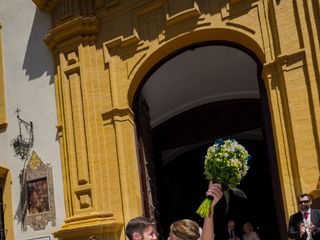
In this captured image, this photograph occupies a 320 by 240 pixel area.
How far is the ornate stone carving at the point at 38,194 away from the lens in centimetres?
1141

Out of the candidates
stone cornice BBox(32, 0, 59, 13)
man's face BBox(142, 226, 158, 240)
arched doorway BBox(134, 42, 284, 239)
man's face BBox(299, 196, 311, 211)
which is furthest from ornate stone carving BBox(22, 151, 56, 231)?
man's face BBox(142, 226, 158, 240)

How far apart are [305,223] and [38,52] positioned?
7.33m

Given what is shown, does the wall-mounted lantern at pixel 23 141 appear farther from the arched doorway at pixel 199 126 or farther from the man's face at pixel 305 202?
the man's face at pixel 305 202

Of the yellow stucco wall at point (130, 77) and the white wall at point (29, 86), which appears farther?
the white wall at point (29, 86)

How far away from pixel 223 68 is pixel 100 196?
15.1ft

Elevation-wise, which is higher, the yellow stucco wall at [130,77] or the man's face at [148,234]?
the yellow stucco wall at [130,77]

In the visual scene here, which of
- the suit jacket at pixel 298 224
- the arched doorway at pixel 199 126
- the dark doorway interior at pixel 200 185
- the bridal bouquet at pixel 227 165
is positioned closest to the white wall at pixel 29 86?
the arched doorway at pixel 199 126

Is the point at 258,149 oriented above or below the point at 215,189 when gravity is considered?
above

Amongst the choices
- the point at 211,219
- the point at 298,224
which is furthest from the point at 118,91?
the point at 211,219

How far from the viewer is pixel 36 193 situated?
1166 cm

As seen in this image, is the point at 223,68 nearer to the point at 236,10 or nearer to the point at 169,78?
the point at 169,78

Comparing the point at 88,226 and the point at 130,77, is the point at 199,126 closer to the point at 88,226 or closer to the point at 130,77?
the point at 130,77

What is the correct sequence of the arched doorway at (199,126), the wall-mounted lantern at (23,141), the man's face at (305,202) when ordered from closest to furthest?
1. the man's face at (305,202)
2. the arched doorway at (199,126)
3. the wall-mounted lantern at (23,141)

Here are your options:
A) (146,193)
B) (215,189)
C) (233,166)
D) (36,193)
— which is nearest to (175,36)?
(146,193)
